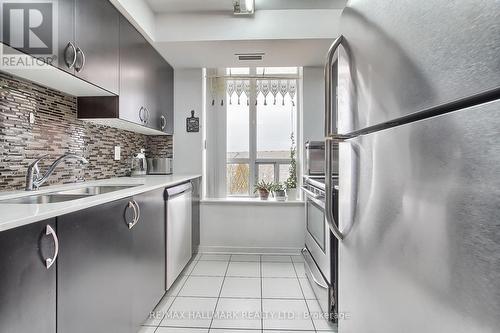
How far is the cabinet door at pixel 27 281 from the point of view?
0.75 metres

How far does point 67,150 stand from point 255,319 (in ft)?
5.78

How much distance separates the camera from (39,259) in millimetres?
866

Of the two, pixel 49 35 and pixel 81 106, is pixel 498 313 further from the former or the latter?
pixel 81 106

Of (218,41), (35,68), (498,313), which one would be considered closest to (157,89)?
(218,41)

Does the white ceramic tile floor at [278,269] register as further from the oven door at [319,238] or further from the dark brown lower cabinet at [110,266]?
the dark brown lower cabinet at [110,266]

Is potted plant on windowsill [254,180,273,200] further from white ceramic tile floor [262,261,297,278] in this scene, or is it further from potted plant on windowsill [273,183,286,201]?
white ceramic tile floor [262,261,297,278]

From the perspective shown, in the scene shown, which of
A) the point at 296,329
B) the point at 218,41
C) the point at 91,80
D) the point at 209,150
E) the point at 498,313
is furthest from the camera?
the point at 209,150

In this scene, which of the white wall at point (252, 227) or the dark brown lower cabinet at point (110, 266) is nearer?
the dark brown lower cabinet at point (110, 266)

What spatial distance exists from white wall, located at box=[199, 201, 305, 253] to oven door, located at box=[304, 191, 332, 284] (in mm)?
513

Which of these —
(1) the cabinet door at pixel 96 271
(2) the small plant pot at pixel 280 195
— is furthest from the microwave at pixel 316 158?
(1) the cabinet door at pixel 96 271

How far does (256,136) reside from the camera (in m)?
3.57

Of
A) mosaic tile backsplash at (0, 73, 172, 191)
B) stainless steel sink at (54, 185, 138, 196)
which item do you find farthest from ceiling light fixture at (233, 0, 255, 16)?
stainless steel sink at (54, 185, 138, 196)

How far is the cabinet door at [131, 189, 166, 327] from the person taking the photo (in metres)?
1.60

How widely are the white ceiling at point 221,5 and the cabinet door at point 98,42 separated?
1.87 ft
